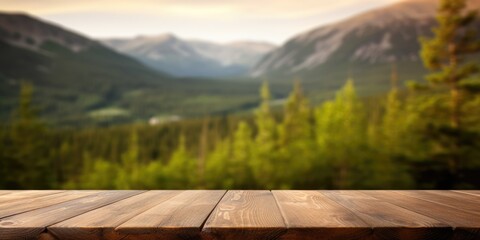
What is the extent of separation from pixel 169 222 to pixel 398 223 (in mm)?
844

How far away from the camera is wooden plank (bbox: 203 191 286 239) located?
3.97 feet

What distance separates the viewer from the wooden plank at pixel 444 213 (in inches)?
48.4

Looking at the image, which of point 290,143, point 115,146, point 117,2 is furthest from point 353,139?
point 115,146

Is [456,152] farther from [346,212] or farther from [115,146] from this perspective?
[115,146]

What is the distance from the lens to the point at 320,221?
1317 millimetres

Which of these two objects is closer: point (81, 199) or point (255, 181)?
point (81, 199)

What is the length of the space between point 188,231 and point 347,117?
4443 cm

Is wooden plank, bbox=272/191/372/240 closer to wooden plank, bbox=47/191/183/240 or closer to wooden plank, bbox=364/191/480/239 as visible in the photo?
wooden plank, bbox=364/191/480/239

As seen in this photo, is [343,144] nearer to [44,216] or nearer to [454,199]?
[454,199]

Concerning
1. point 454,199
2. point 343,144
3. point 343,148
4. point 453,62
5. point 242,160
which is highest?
point 453,62

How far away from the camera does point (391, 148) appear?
134 ft

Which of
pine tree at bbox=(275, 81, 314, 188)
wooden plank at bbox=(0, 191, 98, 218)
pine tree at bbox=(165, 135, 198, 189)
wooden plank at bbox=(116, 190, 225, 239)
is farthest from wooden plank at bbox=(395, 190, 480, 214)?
pine tree at bbox=(165, 135, 198, 189)

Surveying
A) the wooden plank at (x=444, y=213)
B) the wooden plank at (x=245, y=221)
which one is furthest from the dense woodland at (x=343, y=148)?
the wooden plank at (x=245, y=221)

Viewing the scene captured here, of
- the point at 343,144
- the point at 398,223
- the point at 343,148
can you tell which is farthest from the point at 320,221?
the point at 343,148
